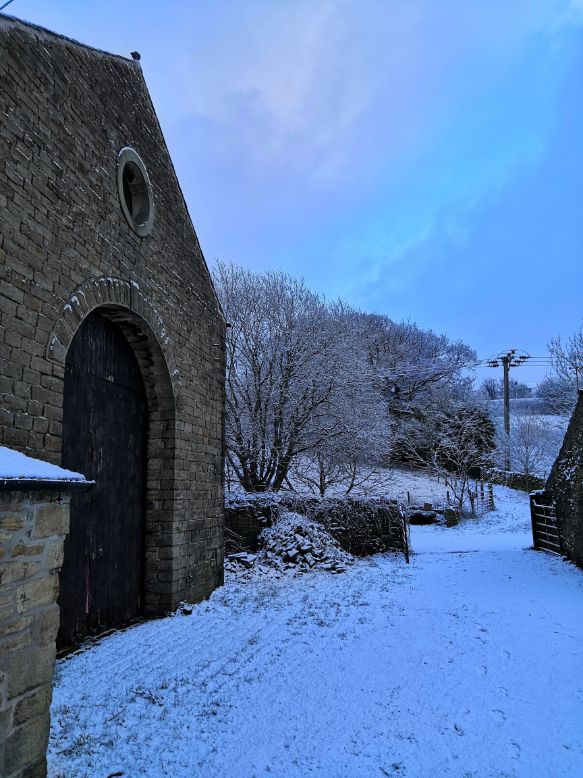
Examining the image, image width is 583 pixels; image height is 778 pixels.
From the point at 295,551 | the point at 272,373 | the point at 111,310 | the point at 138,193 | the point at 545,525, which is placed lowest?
the point at 295,551

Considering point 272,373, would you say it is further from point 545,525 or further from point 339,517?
point 545,525

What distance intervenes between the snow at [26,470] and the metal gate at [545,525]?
35.8ft

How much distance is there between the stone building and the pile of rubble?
444 cm

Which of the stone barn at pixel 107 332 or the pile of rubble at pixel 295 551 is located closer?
the stone barn at pixel 107 332

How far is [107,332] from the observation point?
609 centimetres

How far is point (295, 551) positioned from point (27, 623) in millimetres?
7735

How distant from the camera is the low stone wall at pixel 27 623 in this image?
235cm

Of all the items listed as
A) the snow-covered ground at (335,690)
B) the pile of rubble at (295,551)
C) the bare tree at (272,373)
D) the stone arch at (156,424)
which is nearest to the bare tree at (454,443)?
the bare tree at (272,373)

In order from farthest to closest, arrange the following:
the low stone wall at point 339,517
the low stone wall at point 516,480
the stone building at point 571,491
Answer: the low stone wall at point 516,480 → the low stone wall at point 339,517 → the stone building at point 571,491

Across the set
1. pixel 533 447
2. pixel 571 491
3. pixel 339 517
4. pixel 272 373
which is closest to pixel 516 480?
pixel 533 447

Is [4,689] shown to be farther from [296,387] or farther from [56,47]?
[296,387]

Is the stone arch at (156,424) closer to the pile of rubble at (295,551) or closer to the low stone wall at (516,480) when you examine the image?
the pile of rubble at (295,551)

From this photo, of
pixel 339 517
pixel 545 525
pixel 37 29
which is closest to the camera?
pixel 37 29

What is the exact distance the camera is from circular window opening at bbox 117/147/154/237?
20.8ft
